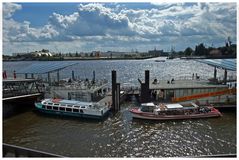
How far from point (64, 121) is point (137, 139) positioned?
334 inches

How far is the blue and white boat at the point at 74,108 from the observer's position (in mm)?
25781

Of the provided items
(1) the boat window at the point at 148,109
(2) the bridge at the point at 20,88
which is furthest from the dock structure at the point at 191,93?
(2) the bridge at the point at 20,88

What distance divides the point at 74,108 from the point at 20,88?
834 centimetres

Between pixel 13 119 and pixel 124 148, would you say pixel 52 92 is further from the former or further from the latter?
pixel 124 148

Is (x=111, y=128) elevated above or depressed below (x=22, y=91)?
below

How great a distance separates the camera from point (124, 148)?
61.1ft

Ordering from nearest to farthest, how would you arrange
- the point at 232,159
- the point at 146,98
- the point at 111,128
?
1. the point at 232,159
2. the point at 111,128
3. the point at 146,98

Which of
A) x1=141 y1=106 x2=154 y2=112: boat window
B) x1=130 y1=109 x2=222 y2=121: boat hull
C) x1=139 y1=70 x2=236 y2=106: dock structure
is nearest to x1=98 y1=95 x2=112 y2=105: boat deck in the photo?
x1=139 y1=70 x2=236 y2=106: dock structure

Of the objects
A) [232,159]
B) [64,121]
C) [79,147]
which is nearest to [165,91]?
[64,121]

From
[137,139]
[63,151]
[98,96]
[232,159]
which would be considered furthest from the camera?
[98,96]

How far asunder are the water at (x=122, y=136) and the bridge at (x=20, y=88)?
2.74m

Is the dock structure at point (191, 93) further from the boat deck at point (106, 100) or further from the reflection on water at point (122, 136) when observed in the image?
the boat deck at point (106, 100)

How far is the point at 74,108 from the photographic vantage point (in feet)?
88.1

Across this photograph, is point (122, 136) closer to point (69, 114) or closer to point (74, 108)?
point (74, 108)
